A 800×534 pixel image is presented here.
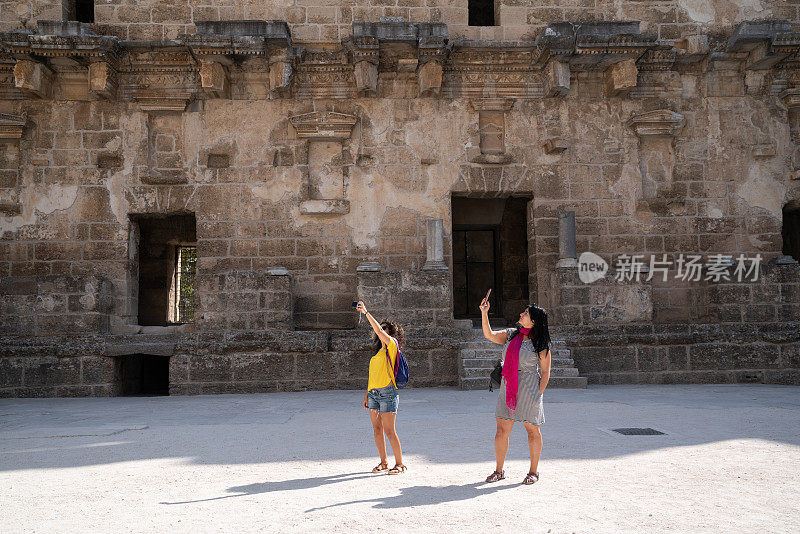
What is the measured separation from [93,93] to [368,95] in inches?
172

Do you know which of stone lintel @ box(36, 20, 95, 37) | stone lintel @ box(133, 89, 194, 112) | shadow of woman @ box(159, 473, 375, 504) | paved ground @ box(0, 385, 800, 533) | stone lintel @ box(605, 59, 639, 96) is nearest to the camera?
paved ground @ box(0, 385, 800, 533)

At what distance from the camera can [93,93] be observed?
9711 millimetres

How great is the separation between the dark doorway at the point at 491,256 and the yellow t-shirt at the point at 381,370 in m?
8.74

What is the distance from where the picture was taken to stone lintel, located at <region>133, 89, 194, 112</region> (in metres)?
9.83

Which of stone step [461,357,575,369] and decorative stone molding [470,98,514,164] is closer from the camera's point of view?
stone step [461,357,575,369]

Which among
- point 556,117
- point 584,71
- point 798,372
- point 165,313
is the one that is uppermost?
point 584,71

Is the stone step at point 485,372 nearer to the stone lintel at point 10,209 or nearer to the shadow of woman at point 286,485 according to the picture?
the shadow of woman at point 286,485

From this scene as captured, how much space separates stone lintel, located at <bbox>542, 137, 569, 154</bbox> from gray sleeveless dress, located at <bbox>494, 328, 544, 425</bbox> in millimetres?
6560

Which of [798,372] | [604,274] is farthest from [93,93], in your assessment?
[798,372]

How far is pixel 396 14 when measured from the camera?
10.1 m

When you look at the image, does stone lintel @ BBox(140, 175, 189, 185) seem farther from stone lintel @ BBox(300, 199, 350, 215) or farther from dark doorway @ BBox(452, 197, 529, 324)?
dark doorway @ BBox(452, 197, 529, 324)

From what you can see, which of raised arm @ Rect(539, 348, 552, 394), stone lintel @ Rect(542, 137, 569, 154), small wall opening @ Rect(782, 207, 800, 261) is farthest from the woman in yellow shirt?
small wall opening @ Rect(782, 207, 800, 261)

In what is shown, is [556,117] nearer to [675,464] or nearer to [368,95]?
[368,95]

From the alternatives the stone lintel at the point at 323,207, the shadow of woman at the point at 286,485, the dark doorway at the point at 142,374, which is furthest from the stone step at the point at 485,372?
the dark doorway at the point at 142,374
